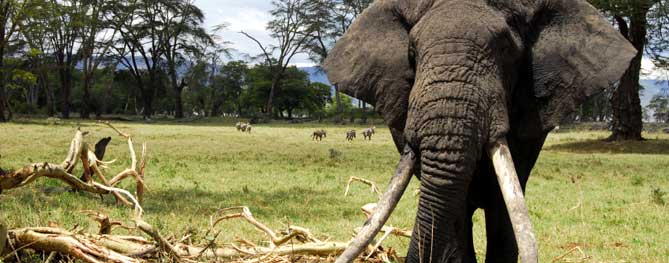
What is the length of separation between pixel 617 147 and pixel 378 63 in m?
19.3

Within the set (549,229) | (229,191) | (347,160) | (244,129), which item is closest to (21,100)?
(244,129)

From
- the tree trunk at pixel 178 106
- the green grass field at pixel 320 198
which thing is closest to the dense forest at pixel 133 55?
the tree trunk at pixel 178 106

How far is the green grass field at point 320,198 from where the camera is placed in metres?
6.11

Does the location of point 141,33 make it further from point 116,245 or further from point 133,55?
point 116,245

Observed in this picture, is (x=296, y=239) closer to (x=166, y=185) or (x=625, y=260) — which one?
(x=625, y=260)

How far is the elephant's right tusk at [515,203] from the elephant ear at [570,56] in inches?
24.6

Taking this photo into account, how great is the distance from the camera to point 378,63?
404 cm

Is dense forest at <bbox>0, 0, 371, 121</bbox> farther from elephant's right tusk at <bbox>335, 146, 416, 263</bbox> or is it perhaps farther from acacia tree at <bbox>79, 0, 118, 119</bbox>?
elephant's right tusk at <bbox>335, 146, 416, 263</bbox>

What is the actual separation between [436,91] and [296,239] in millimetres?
2050

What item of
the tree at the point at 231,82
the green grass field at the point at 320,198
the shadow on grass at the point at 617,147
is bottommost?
the green grass field at the point at 320,198

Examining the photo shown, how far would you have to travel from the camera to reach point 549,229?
6.85m

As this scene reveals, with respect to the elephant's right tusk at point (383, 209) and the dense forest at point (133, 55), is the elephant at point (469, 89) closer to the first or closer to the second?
the elephant's right tusk at point (383, 209)

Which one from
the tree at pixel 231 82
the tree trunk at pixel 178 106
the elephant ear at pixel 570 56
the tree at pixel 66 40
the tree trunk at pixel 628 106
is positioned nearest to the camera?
the elephant ear at pixel 570 56

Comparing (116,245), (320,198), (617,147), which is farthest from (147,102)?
(116,245)
